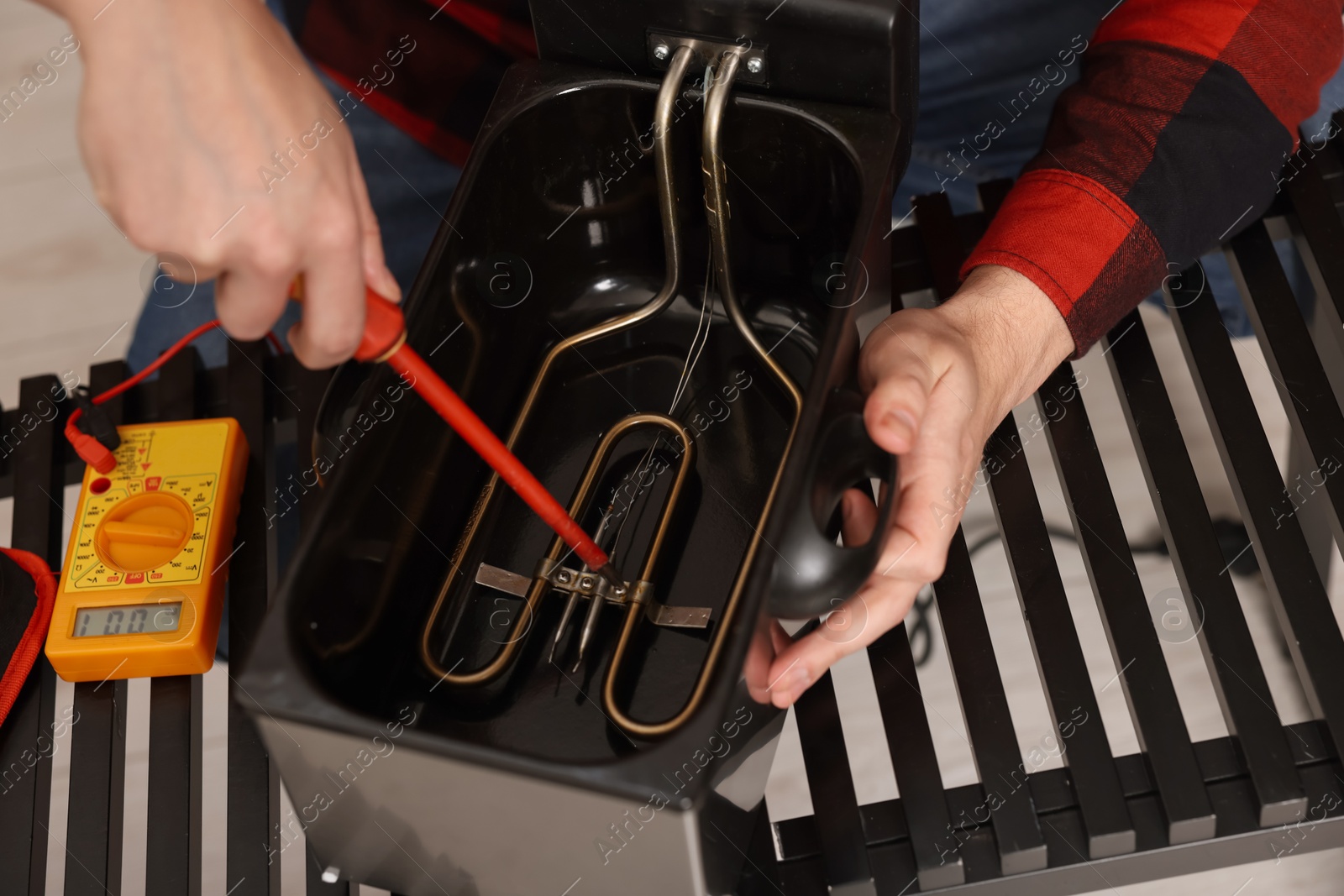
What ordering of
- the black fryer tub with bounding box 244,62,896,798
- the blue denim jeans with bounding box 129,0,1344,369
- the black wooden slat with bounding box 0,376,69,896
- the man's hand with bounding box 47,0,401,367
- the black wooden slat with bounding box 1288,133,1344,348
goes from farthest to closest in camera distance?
the blue denim jeans with bounding box 129,0,1344,369, the black wooden slat with bounding box 1288,133,1344,348, the black wooden slat with bounding box 0,376,69,896, the black fryer tub with bounding box 244,62,896,798, the man's hand with bounding box 47,0,401,367

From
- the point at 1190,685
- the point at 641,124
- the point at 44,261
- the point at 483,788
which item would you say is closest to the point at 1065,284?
the point at 641,124

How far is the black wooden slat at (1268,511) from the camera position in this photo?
754 millimetres

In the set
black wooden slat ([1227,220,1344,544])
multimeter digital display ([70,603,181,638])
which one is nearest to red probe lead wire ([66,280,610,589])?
multimeter digital display ([70,603,181,638])

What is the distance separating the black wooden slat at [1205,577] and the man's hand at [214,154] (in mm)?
567

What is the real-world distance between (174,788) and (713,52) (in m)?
0.59

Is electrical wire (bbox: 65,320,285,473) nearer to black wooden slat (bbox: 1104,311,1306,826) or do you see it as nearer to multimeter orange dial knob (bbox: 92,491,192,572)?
multimeter orange dial knob (bbox: 92,491,192,572)

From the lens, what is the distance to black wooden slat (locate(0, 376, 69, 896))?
749mm

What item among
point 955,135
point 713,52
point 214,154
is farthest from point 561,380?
point 955,135

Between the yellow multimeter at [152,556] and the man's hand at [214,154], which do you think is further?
the yellow multimeter at [152,556]

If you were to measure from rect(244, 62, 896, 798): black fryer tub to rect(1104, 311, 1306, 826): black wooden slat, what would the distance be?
0.24 meters

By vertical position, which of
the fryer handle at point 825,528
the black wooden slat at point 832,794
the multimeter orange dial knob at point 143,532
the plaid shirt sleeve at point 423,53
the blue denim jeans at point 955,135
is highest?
the plaid shirt sleeve at point 423,53

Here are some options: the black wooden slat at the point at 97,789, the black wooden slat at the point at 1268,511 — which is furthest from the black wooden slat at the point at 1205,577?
the black wooden slat at the point at 97,789

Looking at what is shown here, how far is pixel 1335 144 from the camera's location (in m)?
0.93

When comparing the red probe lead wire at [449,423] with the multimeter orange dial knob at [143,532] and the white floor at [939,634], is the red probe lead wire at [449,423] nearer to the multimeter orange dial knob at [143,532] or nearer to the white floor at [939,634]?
the multimeter orange dial knob at [143,532]
